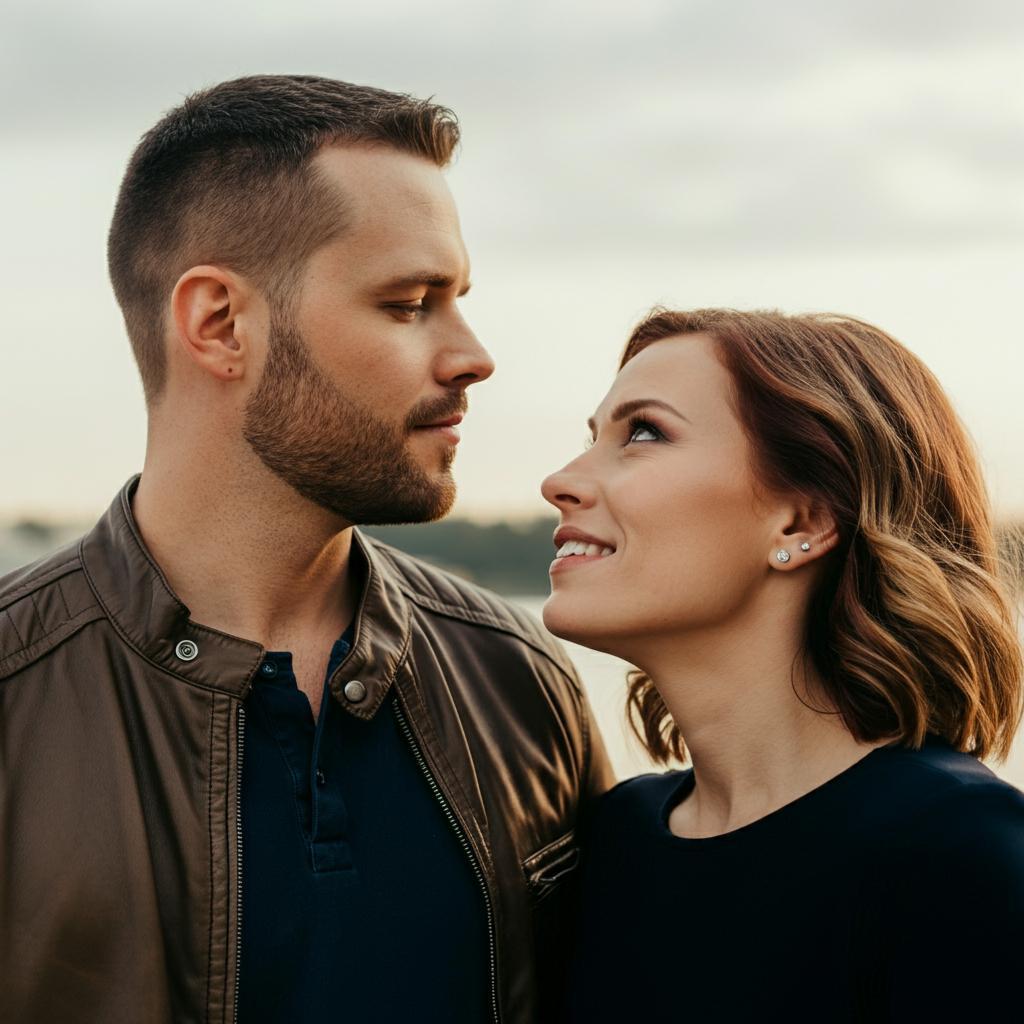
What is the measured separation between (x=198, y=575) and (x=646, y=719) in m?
1.05

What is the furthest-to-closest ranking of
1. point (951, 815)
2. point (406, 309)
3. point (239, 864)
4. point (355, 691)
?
1. point (406, 309)
2. point (355, 691)
3. point (239, 864)
4. point (951, 815)

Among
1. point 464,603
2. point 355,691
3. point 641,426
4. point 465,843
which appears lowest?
point 465,843

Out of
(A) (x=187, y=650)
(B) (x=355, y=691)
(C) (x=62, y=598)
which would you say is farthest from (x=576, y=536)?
(C) (x=62, y=598)

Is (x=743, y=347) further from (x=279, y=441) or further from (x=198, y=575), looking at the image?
(x=198, y=575)

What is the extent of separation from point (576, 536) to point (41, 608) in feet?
3.23

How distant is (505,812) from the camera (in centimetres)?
242

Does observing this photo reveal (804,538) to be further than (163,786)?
Yes

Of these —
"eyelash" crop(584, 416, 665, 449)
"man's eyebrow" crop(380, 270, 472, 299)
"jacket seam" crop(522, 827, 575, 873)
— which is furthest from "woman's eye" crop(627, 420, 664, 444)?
"jacket seam" crop(522, 827, 575, 873)

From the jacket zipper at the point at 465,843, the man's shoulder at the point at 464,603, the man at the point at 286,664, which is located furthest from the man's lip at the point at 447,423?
the jacket zipper at the point at 465,843

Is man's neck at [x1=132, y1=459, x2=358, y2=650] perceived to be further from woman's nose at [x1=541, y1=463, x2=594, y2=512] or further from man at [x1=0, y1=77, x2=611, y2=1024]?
woman's nose at [x1=541, y1=463, x2=594, y2=512]

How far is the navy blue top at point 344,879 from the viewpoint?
204cm

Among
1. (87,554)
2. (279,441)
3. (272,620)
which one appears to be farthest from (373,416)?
(87,554)

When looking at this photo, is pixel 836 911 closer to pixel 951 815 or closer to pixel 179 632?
pixel 951 815

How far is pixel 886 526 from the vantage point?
2.19 m
